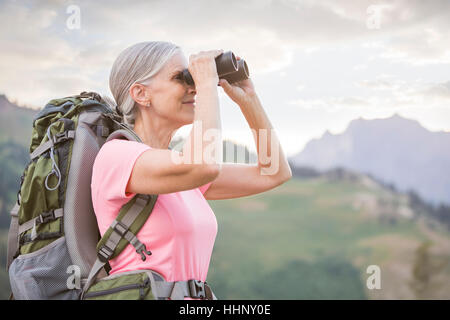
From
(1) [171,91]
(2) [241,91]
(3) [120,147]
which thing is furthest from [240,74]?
(3) [120,147]

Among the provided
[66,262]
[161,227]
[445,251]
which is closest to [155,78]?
[161,227]

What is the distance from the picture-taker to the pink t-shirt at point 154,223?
3.80 ft

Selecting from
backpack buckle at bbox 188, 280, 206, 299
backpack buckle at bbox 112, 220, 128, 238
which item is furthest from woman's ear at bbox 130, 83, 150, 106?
backpack buckle at bbox 188, 280, 206, 299

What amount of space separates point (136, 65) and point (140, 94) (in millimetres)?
80

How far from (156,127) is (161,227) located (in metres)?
0.34

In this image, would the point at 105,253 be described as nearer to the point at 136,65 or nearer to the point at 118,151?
the point at 118,151

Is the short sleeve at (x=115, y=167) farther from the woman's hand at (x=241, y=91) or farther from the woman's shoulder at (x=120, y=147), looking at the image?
the woman's hand at (x=241, y=91)

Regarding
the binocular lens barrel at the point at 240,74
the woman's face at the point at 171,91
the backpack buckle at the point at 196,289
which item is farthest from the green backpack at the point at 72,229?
the binocular lens barrel at the point at 240,74

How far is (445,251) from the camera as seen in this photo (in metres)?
10.6

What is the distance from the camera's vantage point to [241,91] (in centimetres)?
153

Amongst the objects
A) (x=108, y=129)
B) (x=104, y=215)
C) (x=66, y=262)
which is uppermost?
(x=108, y=129)

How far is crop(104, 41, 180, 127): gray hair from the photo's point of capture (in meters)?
1.34

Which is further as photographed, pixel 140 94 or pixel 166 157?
pixel 140 94
